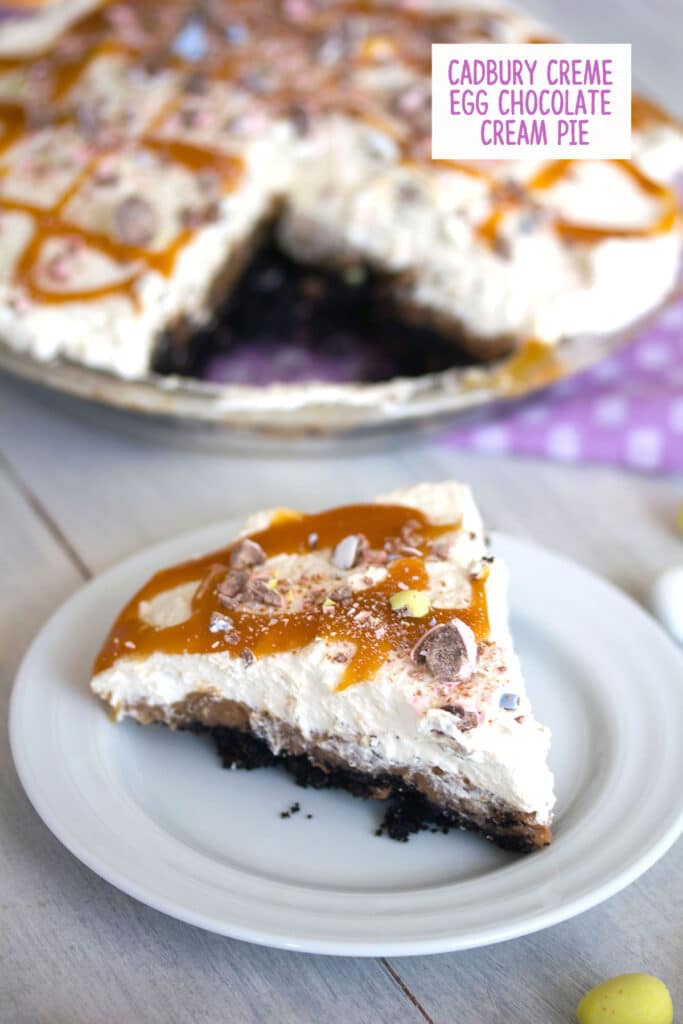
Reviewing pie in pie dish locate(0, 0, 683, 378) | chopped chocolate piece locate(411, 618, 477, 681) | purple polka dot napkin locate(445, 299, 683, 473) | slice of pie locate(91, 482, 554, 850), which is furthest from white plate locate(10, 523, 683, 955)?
pie in pie dish locate(0, 0, 683, 378)

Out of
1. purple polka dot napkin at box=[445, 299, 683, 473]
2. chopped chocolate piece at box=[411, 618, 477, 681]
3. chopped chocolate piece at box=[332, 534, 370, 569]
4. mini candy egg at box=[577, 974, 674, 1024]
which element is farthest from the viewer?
purple polka dot napkin at box=[445, 299, 683, 473]

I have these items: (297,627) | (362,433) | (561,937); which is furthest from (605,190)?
(561,937)

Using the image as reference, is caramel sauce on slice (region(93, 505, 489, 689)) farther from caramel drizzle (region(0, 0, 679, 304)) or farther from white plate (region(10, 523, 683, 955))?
caramel drizzle (region(0, 0, 679, 304))

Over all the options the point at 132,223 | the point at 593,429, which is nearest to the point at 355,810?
the point at 593,429

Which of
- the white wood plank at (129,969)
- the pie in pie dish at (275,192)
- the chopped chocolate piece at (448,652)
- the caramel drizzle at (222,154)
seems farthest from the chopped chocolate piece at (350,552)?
the caramel drizzle at (222,154)

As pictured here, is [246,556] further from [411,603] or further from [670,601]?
[670,601]

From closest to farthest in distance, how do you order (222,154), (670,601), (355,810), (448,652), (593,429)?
(448,652)
(355,810)
(670,601)
(593,429)
(222,154)
